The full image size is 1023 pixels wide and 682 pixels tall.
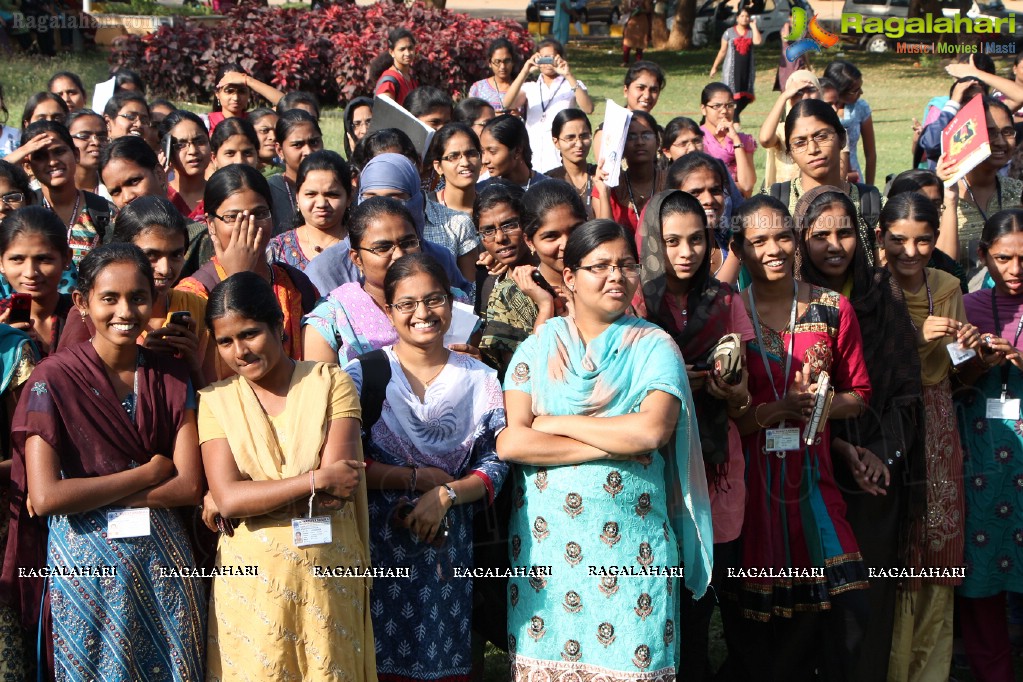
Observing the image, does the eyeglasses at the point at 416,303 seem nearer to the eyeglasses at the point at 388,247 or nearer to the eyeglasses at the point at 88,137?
the eyeglasses at the point at 388,247

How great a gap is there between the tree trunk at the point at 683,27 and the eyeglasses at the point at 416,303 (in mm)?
24154

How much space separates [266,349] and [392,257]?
2.60 feet

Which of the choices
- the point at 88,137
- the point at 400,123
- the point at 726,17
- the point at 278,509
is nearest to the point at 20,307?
the point at 278,509

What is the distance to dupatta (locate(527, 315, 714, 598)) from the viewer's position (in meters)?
3.58

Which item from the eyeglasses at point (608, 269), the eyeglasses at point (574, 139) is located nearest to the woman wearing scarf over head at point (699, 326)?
the eyeglasses at point (608, 269)

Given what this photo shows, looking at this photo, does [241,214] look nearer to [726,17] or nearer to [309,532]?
[309,532]

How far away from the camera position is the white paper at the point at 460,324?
402cm

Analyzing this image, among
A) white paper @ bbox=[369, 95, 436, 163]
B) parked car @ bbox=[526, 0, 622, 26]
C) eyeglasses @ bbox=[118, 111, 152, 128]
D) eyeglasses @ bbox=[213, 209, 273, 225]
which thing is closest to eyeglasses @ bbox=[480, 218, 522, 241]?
eyeglasses @ bbox=[213, 209, 273, 225]

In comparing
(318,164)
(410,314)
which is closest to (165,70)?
(318,164)

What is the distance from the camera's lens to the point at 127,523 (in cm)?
346

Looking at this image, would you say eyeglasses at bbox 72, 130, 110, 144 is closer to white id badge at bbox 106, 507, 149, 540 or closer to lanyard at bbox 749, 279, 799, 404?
white id badge at bbox 106, 507, 149, 540

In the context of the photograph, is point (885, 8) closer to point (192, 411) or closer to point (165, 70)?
point (165, 70)

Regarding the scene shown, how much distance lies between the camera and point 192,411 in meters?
3.59

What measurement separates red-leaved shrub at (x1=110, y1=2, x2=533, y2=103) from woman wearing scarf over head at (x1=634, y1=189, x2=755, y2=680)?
12.5m
